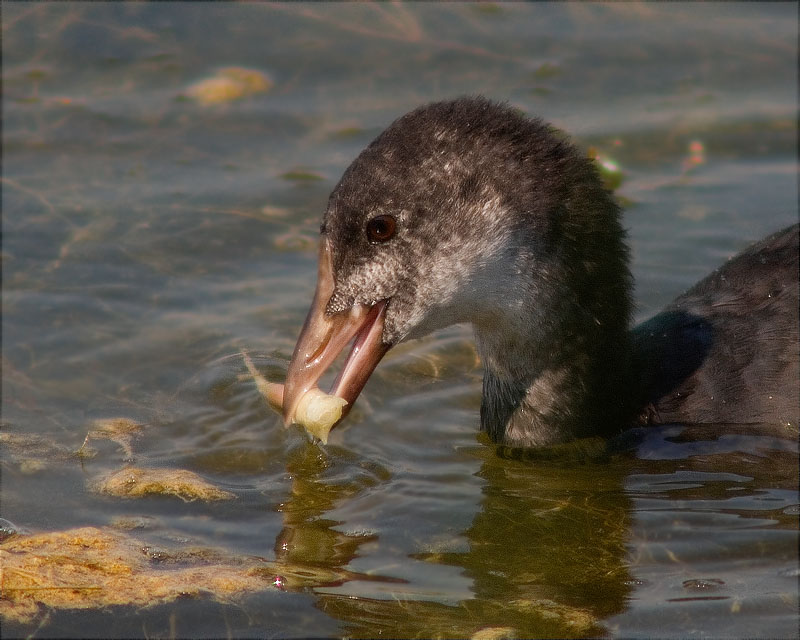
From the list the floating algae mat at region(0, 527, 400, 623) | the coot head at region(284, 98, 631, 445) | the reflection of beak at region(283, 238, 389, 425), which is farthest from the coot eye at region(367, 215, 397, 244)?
the floating algae mat at region(0, 527, 400, 623)

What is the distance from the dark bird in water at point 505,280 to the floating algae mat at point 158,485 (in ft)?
2.29

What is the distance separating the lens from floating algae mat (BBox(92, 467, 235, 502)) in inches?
215

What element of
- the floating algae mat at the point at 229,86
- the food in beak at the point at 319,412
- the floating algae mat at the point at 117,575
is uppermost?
the floating algae mat at the point at 229,86

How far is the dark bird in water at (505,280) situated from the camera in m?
5.06

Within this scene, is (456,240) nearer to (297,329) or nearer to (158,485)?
(158,485)

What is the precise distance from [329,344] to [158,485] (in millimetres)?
1052

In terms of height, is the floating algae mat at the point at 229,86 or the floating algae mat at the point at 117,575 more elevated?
the floating algae mat at the point at 229,86

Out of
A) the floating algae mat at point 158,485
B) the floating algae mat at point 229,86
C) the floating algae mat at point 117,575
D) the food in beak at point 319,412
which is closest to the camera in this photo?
the floating algae mat at point 117,575

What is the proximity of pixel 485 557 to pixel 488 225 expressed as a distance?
1.32 metres

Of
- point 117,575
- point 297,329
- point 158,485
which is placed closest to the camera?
point 117,575

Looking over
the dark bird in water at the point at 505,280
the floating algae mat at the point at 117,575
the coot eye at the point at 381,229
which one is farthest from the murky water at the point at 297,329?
the coot eye at the point at 381,229

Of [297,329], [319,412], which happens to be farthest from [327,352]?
[297,329]

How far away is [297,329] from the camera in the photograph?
6852mm

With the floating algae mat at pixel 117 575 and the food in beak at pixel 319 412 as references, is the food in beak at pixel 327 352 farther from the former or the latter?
the floating algae mat at pixel 117 575
